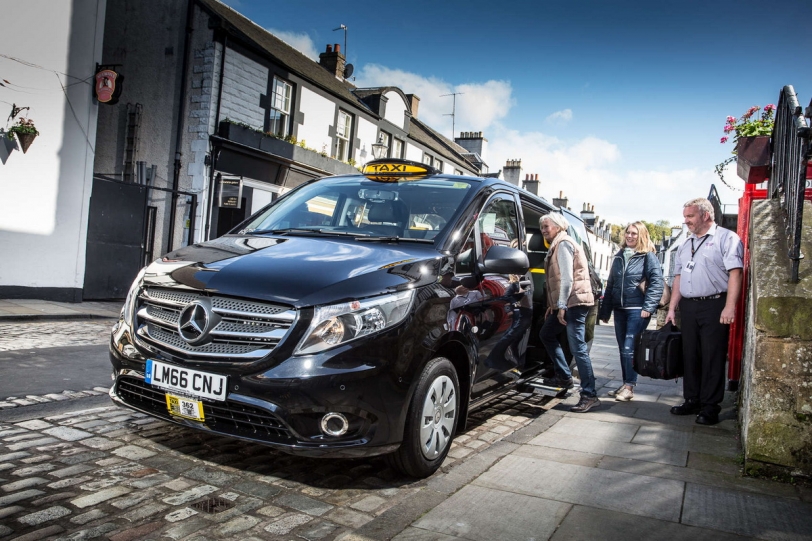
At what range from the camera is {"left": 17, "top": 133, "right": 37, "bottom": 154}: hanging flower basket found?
1179 centimetres

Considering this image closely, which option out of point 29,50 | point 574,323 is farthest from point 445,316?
point 29,50

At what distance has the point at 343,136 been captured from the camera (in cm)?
2312

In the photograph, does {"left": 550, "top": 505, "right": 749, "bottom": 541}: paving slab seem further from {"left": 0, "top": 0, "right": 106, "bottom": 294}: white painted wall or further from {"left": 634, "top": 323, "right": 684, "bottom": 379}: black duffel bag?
{"left": 0, "top": 0, "right": 106, "bottom": 294}: white painted wall

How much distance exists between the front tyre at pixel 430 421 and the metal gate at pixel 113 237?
12.2 meters

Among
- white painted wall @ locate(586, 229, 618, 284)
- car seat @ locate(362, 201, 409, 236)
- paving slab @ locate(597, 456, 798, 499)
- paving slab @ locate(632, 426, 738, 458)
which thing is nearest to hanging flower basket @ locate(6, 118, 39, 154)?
car seat @ locate(362, 201, 409, 236)

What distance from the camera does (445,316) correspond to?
3809 mm

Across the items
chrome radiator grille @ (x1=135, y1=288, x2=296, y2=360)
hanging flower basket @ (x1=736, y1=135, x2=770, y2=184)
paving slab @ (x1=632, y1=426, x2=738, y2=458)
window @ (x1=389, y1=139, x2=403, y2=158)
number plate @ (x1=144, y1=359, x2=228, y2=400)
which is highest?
window @ (x1=389, y1=139, x2=403, y2=158)

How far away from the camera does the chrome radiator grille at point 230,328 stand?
3.21 metres

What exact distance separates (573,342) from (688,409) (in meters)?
1.23

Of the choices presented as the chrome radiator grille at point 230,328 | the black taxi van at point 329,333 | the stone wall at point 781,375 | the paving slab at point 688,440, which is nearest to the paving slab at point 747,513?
the stone wall at point 781,375

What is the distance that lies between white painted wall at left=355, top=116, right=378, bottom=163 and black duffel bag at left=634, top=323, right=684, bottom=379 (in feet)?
61.9

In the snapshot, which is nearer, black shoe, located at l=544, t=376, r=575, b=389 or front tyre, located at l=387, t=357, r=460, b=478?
front tyre, located at l=387, t=357, r=460, b=478

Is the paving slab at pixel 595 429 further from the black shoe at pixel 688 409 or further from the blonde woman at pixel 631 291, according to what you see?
the blonde woman at pixel 631 291

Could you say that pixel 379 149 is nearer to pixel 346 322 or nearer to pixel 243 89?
pixel 243 89
